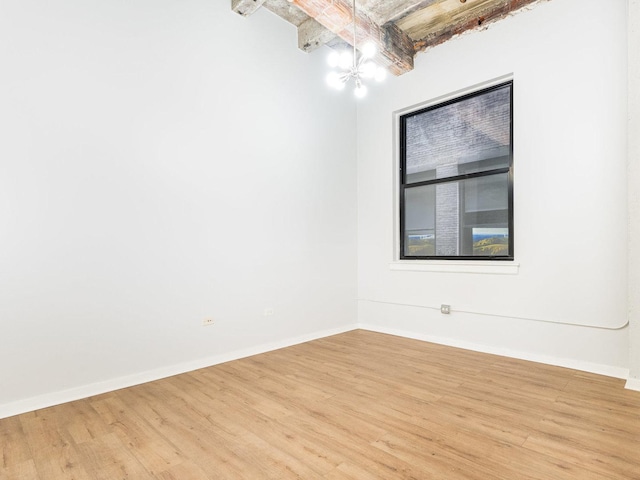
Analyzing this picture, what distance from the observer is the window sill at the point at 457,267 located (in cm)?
359

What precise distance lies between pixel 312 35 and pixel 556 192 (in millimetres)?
3075

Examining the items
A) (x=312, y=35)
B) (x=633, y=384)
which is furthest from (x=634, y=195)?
(x=312, y=35)

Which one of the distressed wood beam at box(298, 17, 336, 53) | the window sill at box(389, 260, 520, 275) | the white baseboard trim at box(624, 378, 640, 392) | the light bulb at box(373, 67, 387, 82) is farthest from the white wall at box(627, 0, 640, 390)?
the distressed wood beam at box(298, 17, 336, 53)

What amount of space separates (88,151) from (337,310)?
10.6ft

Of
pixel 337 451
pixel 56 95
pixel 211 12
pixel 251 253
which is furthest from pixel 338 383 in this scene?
pixel 211 12

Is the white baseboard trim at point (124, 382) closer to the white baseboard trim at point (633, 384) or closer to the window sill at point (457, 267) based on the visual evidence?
the window sill at point (457, 267)

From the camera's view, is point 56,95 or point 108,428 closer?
point 108,428

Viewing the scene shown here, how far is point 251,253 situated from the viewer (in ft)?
12.5

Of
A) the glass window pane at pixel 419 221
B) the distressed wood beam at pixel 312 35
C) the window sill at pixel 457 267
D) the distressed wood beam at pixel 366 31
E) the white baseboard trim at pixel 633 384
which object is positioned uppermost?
the distressed wood beam at pixel 312 35

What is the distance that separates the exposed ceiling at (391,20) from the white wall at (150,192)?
0.71ft

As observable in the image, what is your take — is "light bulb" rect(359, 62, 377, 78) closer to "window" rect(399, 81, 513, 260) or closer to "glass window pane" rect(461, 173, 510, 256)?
"window" rect(399, 81, 513, 260)

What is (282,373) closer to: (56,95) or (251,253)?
(251,253)

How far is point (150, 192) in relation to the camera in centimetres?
309

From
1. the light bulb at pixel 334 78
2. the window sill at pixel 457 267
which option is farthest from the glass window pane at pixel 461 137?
the light bulb at pixel 334 78
